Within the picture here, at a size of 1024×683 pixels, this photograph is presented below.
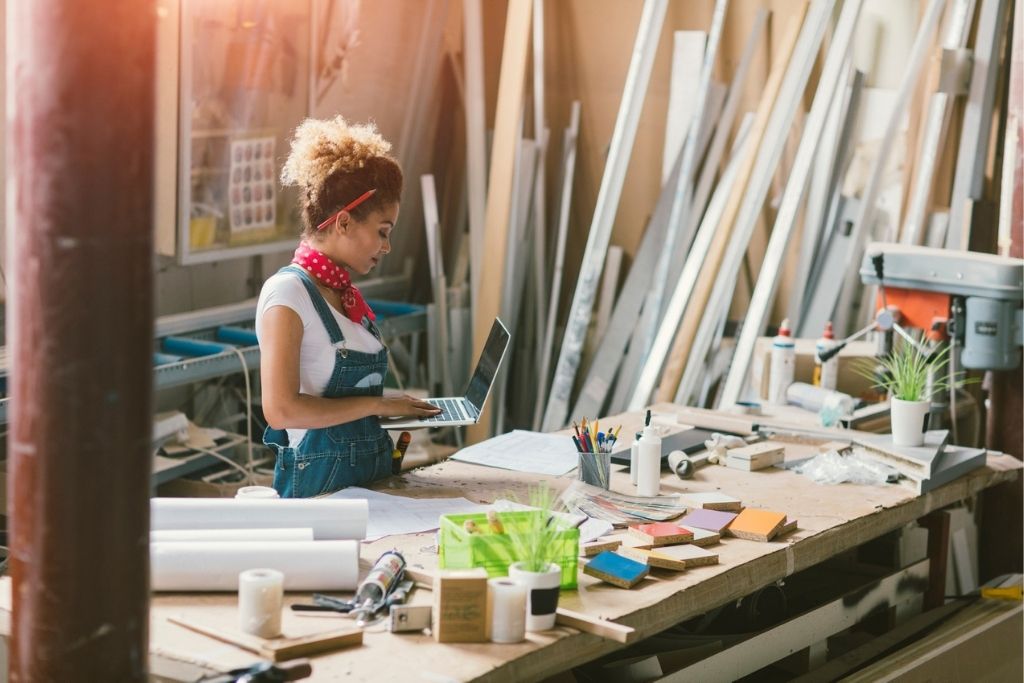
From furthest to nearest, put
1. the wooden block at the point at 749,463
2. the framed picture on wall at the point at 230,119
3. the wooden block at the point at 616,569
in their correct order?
the framed picture on wall at the point at 230,119, the wooden block at the point at 749,463, the wooden block at the point at 616,569

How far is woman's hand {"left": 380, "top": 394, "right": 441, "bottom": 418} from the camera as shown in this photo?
3162mm

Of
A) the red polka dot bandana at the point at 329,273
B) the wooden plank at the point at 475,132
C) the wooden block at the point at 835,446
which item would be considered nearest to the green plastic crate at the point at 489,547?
the red polka dot bandana at the point at 329,273

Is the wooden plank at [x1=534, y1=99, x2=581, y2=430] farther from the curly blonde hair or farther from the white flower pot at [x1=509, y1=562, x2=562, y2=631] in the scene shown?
the white flower pot at [x1=509, y1=562, x2=562, y2=631]

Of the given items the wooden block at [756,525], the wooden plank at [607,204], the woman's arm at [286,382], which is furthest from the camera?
the wooden plank at [607,204]

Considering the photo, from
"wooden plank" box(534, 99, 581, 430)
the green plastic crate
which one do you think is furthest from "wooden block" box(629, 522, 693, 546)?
"wooden plank" box(534, 99, 581, 430)

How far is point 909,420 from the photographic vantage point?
11.4ft

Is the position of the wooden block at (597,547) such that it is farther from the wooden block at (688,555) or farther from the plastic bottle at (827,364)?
the plastic bottle at (827,364)

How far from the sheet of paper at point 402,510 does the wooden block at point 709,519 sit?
46cm

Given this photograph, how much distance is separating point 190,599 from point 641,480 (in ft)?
3.79

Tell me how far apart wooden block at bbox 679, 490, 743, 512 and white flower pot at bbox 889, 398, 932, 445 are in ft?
2.28

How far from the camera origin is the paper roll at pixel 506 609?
2.19m

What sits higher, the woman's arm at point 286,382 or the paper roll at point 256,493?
the woman's arm at point 286,382

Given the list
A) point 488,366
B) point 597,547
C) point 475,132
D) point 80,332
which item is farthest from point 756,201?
point 80,332

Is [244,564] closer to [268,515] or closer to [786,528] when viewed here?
[268,515]
